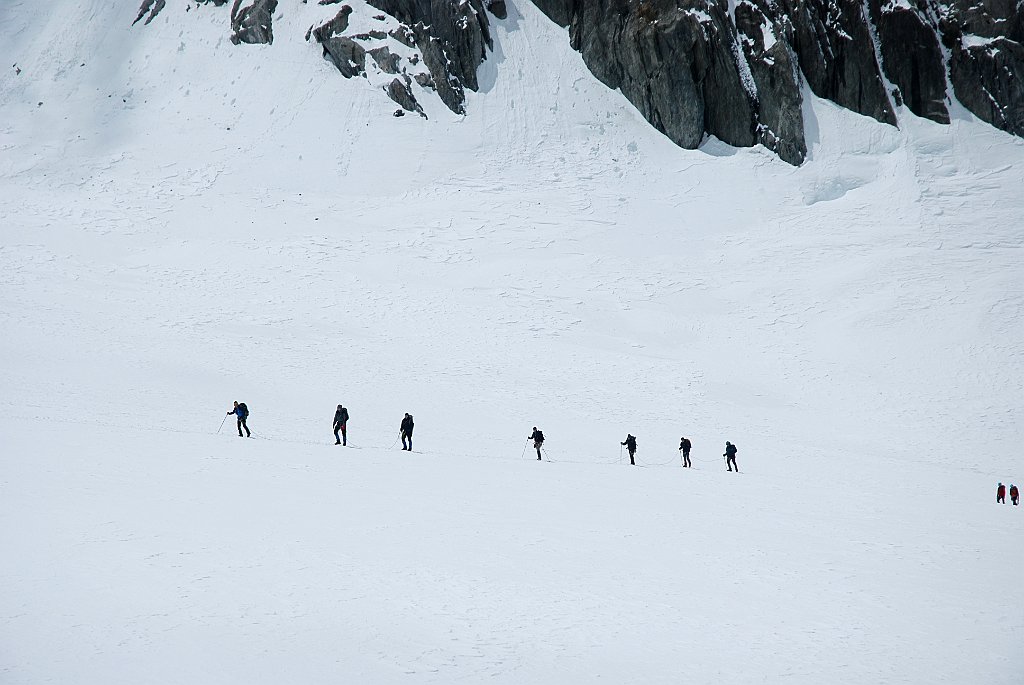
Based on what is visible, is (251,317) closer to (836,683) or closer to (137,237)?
(137,237)

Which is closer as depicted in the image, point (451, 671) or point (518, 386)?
point (451, 671)

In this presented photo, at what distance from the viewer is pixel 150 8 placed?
57438 mm

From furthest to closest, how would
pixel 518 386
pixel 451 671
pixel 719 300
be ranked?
pixel 719 300, pixel 518 386, pixel 451 671

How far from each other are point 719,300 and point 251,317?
21267 millimetres

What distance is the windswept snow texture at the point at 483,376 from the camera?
8.61 m

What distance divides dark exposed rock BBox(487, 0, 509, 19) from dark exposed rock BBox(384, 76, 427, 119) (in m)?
11.3

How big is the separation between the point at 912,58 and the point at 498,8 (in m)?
29.4

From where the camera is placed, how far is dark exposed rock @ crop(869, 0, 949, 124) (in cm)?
5116

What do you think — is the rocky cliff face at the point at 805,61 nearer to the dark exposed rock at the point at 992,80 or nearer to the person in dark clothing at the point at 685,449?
the dark exposed rock at the point at 992,80

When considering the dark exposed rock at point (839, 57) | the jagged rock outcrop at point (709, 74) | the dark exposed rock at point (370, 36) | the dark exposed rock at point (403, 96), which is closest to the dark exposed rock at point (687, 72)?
the jagged rock outcrop at point (709, 74)

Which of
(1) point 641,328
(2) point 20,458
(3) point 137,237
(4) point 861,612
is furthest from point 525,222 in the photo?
(4) point 861,612

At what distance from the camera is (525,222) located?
42.0m

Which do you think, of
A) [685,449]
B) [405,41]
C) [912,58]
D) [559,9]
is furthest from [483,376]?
[912,58]

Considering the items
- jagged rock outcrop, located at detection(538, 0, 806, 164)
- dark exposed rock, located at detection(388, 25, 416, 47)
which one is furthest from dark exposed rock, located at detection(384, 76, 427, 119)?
jagged rock outcrop, located at detection(538, 0, 806, 164)
